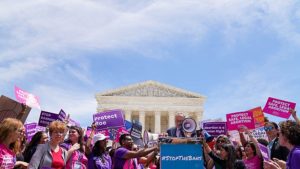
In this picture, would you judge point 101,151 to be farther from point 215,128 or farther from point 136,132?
point 215,128

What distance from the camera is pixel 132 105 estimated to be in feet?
209

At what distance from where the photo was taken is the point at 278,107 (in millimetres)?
9758

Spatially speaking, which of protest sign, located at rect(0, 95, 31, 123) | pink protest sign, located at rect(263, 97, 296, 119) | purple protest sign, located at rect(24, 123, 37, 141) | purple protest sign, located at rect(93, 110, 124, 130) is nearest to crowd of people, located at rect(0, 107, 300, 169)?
protest sign, located at rect(0, 95, 31, 123)

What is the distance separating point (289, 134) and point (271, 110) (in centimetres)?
614

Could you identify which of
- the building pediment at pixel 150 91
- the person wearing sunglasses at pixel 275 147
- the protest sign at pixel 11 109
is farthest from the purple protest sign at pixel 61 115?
the building pediment at pixel 150 91

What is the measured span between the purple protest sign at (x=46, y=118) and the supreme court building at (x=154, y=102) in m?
53.0

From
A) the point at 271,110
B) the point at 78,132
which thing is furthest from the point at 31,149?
the point at 271,110

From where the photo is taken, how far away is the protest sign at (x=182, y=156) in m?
4.93

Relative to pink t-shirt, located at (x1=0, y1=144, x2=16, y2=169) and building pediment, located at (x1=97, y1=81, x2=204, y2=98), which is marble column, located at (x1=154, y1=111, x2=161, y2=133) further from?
pink t-shirt, located at (x1=0, y1=144, x2=16, y2=169)

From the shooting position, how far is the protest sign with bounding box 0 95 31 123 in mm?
6363

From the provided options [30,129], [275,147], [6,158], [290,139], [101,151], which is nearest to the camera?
[290,139]

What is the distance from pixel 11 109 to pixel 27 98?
144 centimetres

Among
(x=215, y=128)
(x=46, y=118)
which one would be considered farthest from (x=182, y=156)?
(x=46, y=118)

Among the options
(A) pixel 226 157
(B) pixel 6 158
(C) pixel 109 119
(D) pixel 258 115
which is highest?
(D) pixel 258 115
